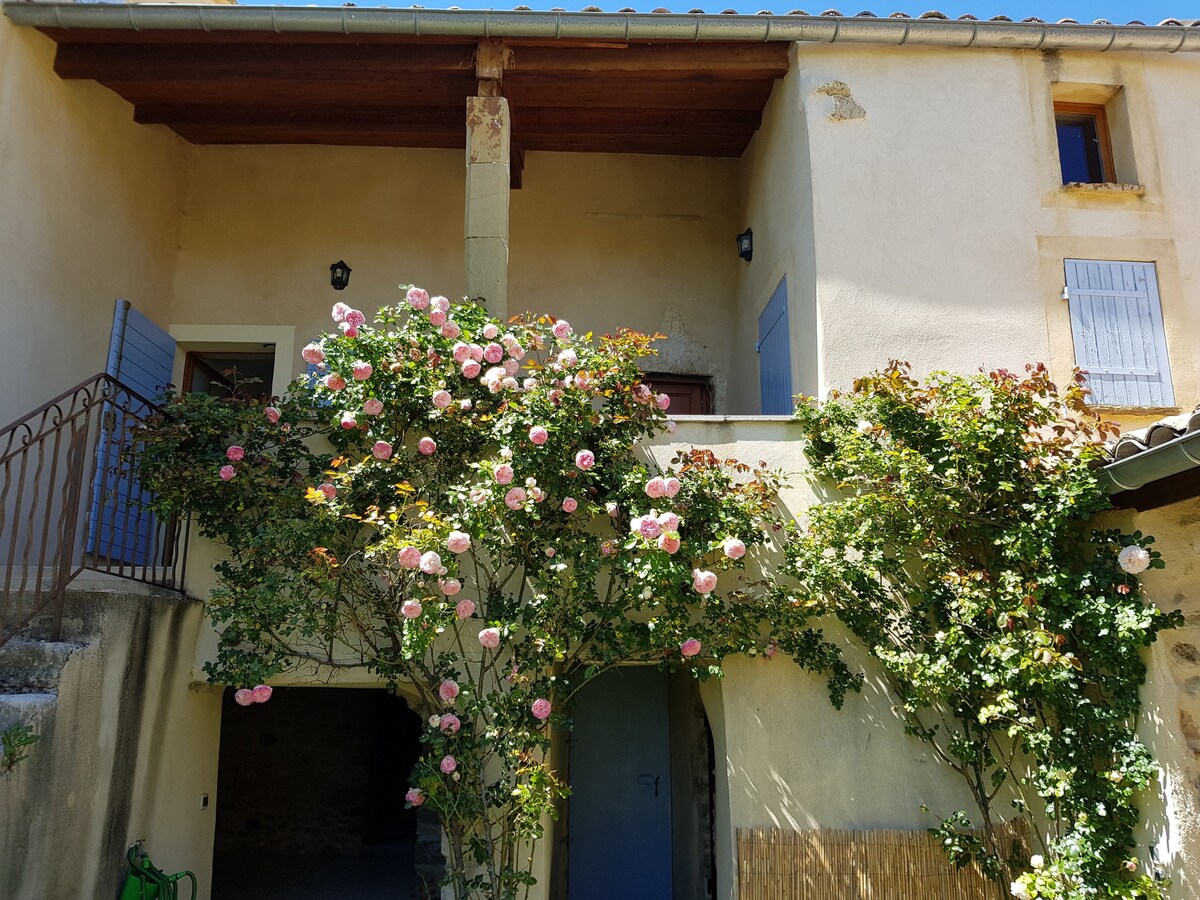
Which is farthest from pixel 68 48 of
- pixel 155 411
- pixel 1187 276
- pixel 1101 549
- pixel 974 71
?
pixel 1187 276

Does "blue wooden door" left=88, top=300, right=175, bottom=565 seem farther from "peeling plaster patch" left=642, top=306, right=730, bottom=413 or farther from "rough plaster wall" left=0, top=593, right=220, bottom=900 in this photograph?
"peeling plaster patch" left=642, top=306, right=730, bottom=413

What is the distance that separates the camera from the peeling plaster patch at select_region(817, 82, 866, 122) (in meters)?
6.91

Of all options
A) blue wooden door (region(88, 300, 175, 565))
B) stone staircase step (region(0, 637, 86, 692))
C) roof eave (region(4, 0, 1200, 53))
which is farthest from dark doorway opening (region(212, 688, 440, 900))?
roof eave (region(4, 0, 1200, 53))

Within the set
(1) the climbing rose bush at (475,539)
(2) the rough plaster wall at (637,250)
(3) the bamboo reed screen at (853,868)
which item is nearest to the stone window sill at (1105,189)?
(2) the rough plaster wall at (637,250)

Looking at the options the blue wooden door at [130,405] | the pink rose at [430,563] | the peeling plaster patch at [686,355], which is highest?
the peeling plaster patch at [686,355]

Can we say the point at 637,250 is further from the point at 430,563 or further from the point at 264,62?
the point at 430,563

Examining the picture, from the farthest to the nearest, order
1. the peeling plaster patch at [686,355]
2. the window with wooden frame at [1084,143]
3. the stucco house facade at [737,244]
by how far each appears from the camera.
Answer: the peeling plaster patch at [686,355], the window with wooden frame at [1084,143], the stucco house facade at [737,244]

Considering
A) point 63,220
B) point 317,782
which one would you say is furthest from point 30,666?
point 317,782

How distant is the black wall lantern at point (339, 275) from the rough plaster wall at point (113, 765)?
3578mm

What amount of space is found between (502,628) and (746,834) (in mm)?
1888

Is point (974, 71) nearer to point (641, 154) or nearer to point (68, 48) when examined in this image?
point (641, 154)

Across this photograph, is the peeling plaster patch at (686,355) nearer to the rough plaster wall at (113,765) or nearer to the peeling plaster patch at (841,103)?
the peeling plaster patch at (841,103)

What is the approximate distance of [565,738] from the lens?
834cm

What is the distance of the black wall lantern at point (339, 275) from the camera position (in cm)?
871
